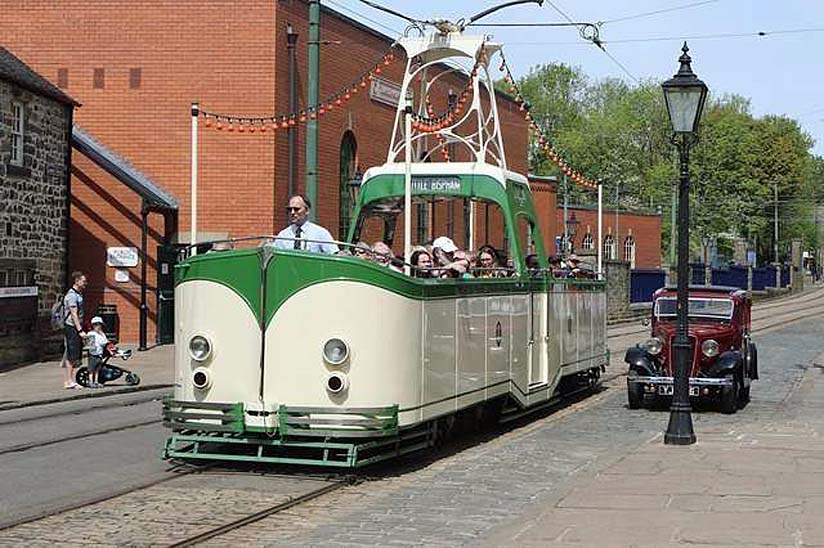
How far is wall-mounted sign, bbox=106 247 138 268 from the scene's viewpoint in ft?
105

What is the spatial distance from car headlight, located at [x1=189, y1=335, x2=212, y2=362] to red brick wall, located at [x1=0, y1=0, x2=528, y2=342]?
1979 centimetres

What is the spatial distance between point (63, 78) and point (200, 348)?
22.3 metres

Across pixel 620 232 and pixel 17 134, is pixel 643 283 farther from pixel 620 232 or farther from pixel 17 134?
pixel 17 134

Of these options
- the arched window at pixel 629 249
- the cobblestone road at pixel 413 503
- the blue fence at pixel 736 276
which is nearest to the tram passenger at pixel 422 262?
the cobblestone road at pixel 413 503

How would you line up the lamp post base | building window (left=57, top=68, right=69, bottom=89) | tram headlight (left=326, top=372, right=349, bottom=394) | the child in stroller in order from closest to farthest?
tram headlight (left=326, top=372, right=349, bottom=394)
the lamp post base
the child in stroller
building window (left=57, top=68, right=69, bottom=89)

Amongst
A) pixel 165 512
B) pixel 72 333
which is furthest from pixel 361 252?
pixel 72 333

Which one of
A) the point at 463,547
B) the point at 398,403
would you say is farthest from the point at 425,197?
the point at 463,547

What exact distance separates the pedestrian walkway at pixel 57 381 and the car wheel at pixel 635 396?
788cm

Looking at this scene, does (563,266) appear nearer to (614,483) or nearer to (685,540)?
(614,483)

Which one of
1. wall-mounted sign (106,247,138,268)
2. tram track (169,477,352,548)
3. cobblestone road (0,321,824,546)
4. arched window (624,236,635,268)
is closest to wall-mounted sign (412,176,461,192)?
cobblestone road (0,321,824,546)

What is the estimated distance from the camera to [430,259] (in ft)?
47.0

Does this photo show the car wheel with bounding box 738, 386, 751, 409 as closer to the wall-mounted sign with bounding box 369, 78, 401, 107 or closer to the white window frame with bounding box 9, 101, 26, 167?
the white window frame with bounding box 9, 101, 26, 167

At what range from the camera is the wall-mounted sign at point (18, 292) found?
26.2 metres

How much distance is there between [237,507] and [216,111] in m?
22.6
